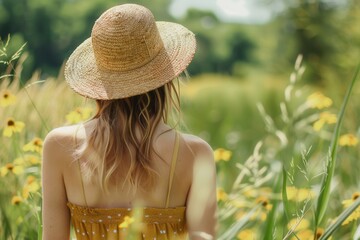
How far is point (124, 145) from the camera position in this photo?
1.96m

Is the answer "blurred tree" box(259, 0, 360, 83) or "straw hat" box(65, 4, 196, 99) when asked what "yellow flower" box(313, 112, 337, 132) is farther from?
"blurred tree" box(259, 0, 360, 83)

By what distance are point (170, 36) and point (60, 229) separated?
0.62 metres

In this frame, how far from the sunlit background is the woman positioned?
0.56ft

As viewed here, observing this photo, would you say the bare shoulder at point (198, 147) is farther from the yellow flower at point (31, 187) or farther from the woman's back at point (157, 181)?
the yellow flower at point (31, 187)

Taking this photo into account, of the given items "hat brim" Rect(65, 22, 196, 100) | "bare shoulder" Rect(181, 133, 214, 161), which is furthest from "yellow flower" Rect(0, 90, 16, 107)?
"bare shoulder" Rect(181, 133, 214, 161)

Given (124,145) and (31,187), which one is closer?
(124,145)

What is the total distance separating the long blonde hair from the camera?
1941 millimetres

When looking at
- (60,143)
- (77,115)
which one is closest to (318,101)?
(77,115)

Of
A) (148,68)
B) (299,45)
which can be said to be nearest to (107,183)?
(148,68)

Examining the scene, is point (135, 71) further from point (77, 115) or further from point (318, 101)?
point (318, 101)

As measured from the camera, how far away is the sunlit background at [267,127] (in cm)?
249

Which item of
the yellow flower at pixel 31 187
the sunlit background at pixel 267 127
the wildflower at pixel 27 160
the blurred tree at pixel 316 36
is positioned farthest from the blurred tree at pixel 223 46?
the yellow flower at pixel 31 187

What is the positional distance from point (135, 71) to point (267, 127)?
1.62m

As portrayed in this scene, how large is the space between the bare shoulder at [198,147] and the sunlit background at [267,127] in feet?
0.59
